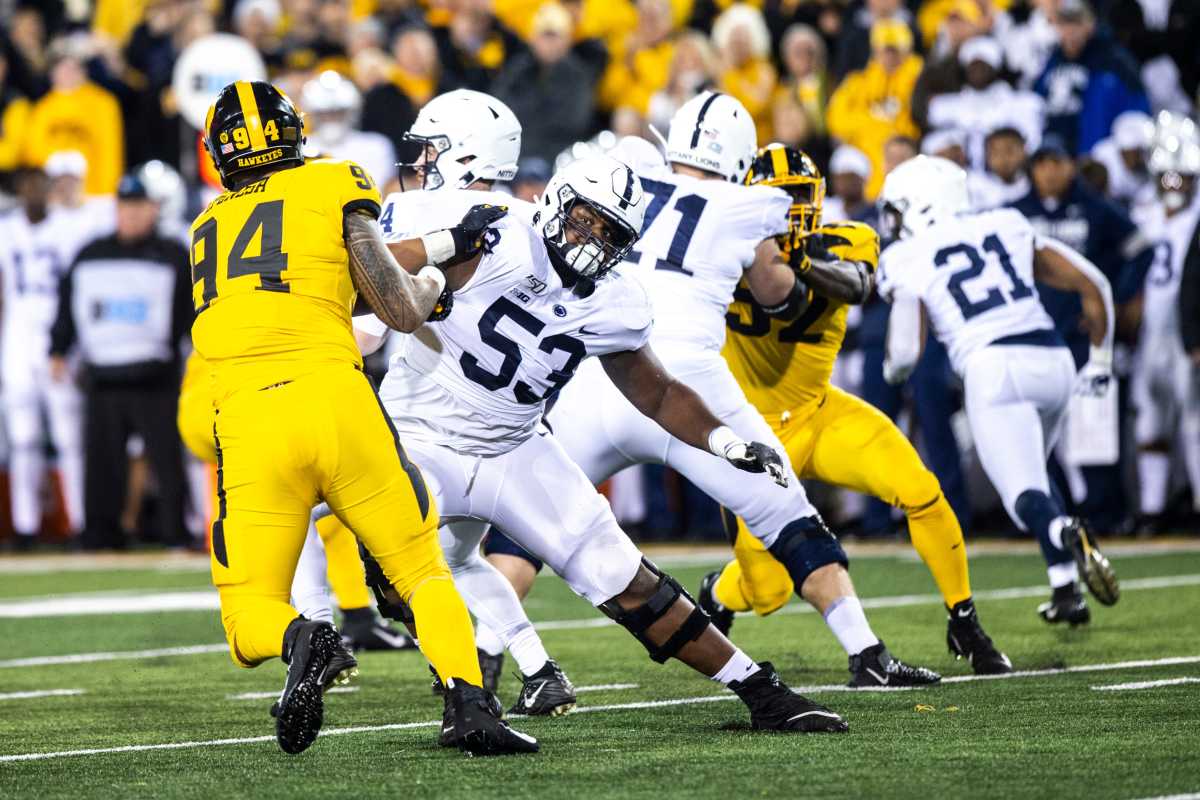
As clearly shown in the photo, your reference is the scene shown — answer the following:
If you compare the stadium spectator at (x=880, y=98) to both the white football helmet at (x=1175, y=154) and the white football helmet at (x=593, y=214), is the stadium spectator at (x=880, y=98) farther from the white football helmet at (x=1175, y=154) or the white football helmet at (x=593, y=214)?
the white football helmet at (x=593, y=214)

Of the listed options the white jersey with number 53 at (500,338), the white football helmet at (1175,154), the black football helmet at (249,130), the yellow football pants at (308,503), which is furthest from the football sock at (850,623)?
the white football helmet at (1175,154)

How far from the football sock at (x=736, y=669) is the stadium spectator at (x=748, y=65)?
7.65 meters

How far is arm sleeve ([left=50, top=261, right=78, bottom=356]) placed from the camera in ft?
40.7

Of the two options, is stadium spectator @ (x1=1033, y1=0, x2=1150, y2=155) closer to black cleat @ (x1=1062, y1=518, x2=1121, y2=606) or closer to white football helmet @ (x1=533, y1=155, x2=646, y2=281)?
black cleat @ (x1=1062, y1=518, x2=1121, y2=606)

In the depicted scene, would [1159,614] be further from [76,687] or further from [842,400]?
[76,687]

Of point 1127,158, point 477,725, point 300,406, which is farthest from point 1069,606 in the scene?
point 1127,158

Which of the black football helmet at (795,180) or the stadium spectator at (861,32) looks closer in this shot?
the black football helmet at (795,180)

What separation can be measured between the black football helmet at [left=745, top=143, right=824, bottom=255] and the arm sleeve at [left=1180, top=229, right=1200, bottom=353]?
15.2 ft

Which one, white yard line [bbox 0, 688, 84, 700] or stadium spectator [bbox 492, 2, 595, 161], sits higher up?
stadium spectator [bbox 492, 2, 595, 161]

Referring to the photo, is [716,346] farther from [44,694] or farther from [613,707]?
[44,694]

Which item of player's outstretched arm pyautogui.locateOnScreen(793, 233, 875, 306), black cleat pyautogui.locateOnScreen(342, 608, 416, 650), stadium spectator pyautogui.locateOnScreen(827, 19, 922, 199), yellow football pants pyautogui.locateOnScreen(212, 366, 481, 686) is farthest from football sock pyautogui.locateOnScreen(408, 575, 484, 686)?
stadium spectator pyautogui.locateOnScreen(827, 19, 922, 199)

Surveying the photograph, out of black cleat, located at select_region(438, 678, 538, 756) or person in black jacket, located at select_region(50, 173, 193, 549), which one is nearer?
black cleat, located at select_region(438, 678, 538, 756)

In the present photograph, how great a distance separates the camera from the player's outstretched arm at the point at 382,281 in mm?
4891

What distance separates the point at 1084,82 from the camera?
12156 millimetres
